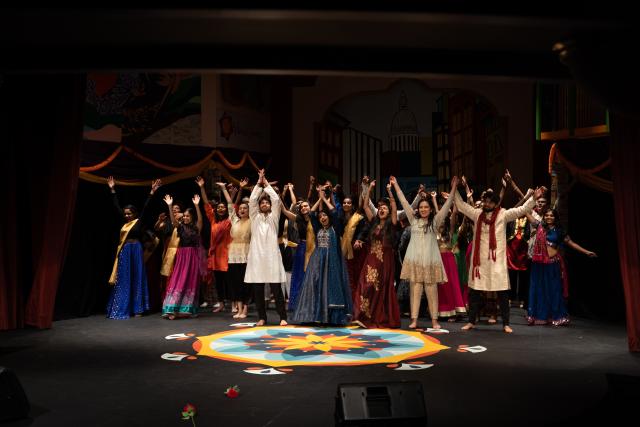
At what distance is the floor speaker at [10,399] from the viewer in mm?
3582

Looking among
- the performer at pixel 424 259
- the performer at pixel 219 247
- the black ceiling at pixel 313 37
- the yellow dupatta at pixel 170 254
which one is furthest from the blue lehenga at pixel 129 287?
the black ceiling at pixel 313 37

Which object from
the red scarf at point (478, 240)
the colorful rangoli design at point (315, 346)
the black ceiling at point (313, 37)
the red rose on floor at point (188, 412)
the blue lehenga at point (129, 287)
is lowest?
the red rose on floor at point (188, 412)

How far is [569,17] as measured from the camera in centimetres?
195

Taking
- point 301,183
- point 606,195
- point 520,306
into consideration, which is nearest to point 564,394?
point 606,195

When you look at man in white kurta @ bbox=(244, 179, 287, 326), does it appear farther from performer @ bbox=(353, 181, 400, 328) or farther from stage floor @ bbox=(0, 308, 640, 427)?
performer @ bbox=(353, 181, 400, 328)

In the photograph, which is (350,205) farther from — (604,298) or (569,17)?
(569,17)

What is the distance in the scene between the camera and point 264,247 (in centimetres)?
698

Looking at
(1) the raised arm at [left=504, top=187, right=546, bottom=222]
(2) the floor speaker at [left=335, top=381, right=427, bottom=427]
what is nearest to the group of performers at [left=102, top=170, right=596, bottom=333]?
(1) the raised arm at [left=504, top=187, right=546, bottom=222]

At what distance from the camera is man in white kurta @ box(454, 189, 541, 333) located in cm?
670

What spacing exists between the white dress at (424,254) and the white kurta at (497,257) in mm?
315

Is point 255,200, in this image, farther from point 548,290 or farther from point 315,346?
point 548,290

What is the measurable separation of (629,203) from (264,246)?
3347mm

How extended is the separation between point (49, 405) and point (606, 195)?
6.34 meters

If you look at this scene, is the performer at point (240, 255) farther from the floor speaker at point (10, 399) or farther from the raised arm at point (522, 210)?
the floor speaker at point (10, 399)
